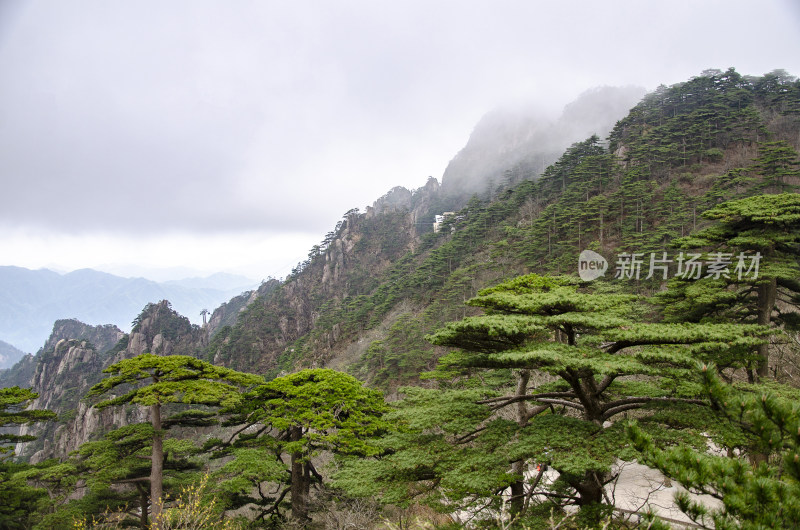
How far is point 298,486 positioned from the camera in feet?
31.5

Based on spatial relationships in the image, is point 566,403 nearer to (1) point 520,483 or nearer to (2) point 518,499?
(1) point 520,483

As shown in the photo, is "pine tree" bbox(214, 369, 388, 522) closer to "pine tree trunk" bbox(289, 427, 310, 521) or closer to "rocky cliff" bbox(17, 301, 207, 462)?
"pine tree trunk" bbox(289, 427, 310, 521)

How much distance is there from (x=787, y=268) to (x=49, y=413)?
2056 cm

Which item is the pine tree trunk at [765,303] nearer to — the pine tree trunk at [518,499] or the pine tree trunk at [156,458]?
the pine tree trunk at [518,499]

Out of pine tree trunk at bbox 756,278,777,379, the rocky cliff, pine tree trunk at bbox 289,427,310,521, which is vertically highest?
pine tree trunk at bbox 756,278,777,379

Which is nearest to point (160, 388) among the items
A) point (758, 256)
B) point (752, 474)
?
point (752, 474)

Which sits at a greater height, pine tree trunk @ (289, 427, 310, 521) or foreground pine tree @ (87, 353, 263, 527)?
foreground pine tree @ (87, 353, 263, 527)

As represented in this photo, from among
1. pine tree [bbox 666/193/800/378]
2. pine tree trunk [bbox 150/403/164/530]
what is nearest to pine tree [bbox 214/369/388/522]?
pine tree trunk [bbox 150/403/164/530]

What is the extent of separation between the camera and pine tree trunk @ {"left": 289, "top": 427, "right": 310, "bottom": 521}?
30.5 feet

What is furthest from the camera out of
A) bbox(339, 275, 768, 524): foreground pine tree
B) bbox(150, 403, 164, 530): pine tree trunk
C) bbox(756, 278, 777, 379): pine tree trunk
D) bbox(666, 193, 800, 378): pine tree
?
bbox(150, 403, 164, 530): pine tree trunk

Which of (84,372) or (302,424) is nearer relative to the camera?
(302,424)

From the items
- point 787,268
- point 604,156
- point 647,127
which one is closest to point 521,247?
point 604,156

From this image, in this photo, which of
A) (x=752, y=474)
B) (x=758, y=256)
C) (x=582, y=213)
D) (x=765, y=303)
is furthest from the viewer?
(x=582, y=213)

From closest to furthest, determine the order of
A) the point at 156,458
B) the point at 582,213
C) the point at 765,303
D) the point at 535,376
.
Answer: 1. the point at 765,303
2. the point at 156,458
3. the point at 535,376
4. the point at 582,213
